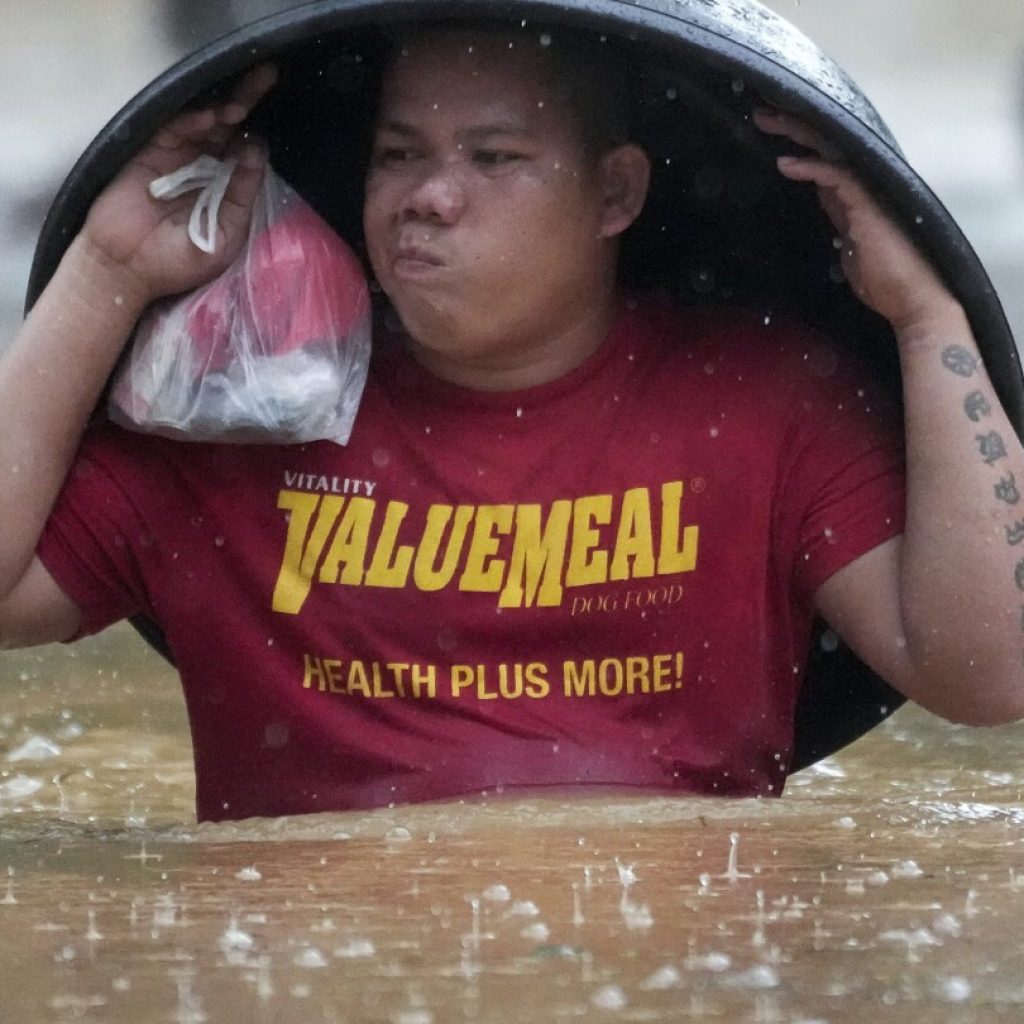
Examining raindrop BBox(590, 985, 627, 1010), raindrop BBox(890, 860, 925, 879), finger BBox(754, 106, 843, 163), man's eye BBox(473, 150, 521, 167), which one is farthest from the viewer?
man's eye BBox(473, 150, 521, 167)

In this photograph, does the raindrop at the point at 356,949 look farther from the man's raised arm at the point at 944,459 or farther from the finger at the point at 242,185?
the finger at the point at 242,185

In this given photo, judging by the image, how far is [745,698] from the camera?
2947mm

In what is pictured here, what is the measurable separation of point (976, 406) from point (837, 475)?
0.23m

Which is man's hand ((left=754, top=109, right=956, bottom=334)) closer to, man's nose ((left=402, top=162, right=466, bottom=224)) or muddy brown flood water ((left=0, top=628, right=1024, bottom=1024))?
man's nose ((left=402, top=162, right=466, bottom=224))

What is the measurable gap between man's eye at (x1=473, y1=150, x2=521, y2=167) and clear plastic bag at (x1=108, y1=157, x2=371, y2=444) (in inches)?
9.3

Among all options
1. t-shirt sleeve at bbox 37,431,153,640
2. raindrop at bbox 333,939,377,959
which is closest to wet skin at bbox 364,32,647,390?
t-shirt sleeve at bbox 37,431,153,640

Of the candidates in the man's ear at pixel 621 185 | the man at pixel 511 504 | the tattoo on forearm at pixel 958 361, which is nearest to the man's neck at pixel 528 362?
the man at pixel 511 504

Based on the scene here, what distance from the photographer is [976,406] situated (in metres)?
2.72

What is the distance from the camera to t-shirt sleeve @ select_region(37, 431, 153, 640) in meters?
2.88

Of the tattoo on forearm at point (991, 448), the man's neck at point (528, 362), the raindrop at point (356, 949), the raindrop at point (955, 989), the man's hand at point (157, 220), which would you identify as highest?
the man's hand at point (157, 220)

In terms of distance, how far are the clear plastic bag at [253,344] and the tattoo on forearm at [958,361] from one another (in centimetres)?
75

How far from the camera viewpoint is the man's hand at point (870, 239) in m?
2.68

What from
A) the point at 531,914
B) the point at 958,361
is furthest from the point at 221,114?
the point at 531,914

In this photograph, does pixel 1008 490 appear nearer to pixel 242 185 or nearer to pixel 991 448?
pixel 991 448
